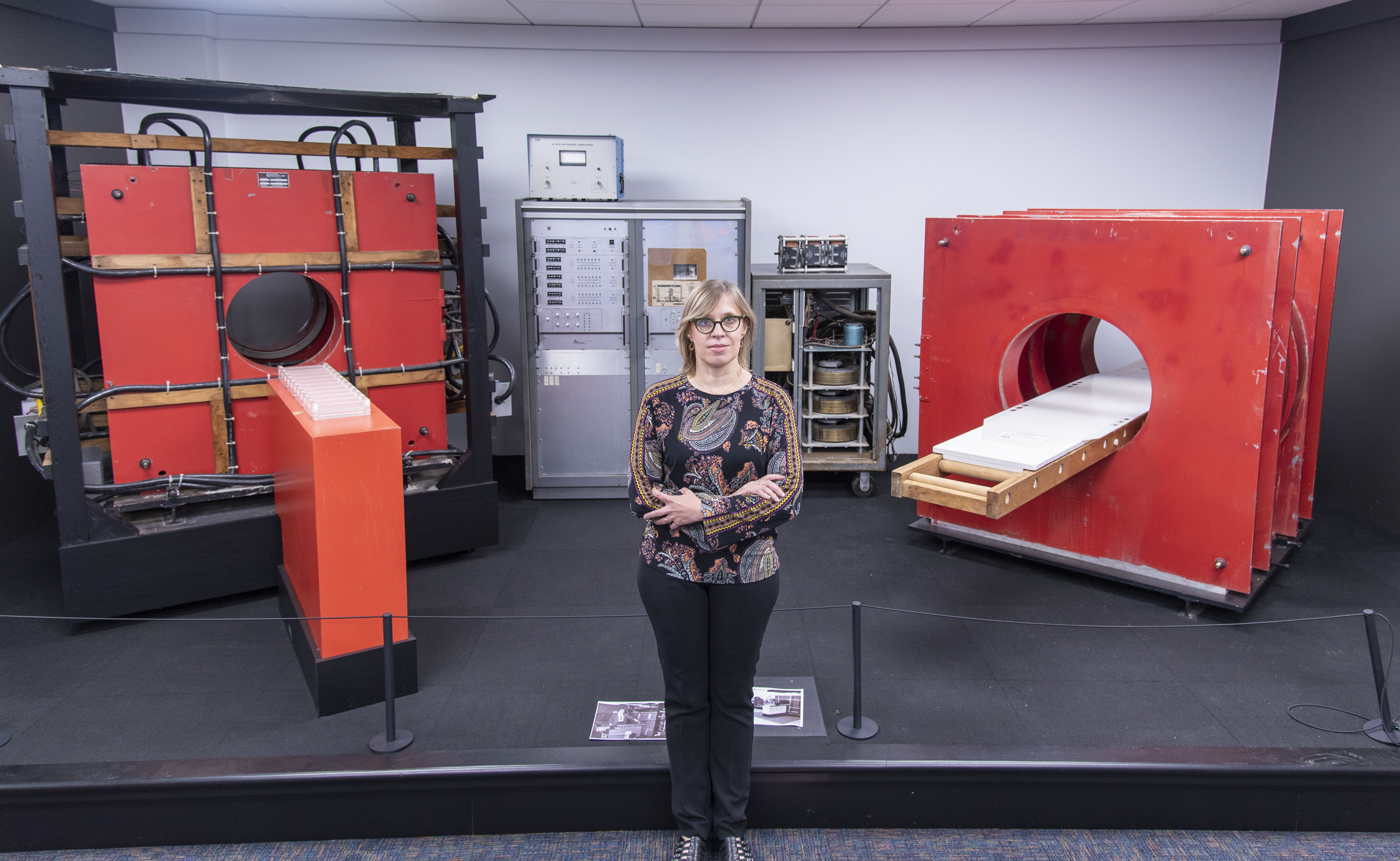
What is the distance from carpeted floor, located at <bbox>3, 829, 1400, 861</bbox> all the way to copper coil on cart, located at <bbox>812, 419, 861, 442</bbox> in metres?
3.60

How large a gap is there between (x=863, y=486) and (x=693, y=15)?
332cm

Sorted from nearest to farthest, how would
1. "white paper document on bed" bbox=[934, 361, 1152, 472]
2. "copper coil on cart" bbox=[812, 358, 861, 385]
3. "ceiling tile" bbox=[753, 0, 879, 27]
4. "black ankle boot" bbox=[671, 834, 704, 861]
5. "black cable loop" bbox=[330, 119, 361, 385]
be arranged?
"black ankle boot" bbox=[671, 834, 704, 861] → "white paper document on bed" bbox=[934, 361, 1152, 472] → "black cable loop" bbox=[330, 119, 361, 385] → "ceiling tile" bbox=[753, 0, 879, 27] → "copper coil on cart" bbox=[812, 358, 861, 385]

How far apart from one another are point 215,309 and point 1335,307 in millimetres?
6702

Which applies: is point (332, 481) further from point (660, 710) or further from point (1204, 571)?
point (1204, 571)

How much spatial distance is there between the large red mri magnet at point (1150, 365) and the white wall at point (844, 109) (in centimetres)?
194

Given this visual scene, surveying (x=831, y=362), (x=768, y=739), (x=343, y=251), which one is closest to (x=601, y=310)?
(x=831, y=362)

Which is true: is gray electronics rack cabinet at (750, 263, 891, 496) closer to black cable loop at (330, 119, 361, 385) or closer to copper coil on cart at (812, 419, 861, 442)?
copper coil on cart at (812, 419, 861, 442)

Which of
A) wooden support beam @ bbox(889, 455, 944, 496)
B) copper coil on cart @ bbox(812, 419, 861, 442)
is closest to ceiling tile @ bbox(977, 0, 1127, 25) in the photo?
copper coil on cart @ bbox(812, 419, 861, 442)

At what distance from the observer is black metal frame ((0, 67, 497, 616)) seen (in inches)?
160

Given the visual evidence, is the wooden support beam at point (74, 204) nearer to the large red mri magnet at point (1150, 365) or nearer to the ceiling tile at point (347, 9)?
the ceiling tile at point (347, 9)

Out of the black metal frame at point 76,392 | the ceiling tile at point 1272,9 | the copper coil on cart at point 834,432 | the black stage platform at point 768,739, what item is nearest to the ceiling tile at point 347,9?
the black metal frame at point 76,392

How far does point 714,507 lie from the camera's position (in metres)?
2.61

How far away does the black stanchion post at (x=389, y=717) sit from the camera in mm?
3162

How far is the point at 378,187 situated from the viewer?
194 inches
